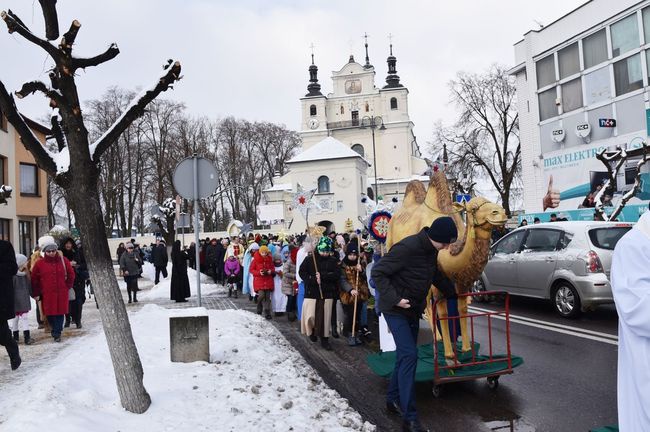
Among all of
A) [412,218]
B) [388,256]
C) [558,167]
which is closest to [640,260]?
[388,256]

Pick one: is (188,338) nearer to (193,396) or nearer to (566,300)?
(193,396)

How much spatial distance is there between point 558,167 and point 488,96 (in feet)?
56.7

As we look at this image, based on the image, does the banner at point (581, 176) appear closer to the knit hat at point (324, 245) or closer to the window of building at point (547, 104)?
the window of building at point (547, 104)

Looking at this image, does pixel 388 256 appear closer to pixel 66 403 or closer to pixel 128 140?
pixel 66 403

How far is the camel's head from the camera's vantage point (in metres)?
7.32

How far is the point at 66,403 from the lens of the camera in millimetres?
5480

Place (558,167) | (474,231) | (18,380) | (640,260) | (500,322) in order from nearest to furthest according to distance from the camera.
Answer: (640,260) → (474,231) → (18,380) → (500,322) → (558,167)

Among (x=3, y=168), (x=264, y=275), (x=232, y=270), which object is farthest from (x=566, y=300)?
(x=3, y=168)

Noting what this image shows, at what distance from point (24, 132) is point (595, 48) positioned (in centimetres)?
2658

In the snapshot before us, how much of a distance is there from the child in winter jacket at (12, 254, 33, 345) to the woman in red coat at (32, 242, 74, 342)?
0.19 meters

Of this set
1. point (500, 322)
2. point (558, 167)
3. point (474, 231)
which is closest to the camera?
point (474, 231)

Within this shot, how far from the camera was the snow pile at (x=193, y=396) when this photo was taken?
17.1 ft

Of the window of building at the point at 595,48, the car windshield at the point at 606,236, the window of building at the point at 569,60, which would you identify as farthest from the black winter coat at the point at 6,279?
the window of building at the point at 569,60

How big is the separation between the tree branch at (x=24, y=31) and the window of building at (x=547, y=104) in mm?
27655
